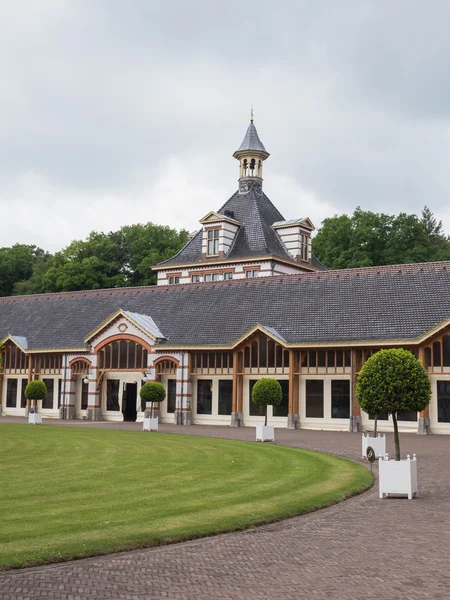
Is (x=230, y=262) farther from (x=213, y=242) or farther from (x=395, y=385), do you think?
(x=395, y=385)

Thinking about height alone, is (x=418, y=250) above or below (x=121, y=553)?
above

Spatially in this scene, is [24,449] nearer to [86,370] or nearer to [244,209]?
[86,370]

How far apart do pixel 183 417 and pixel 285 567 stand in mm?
34713

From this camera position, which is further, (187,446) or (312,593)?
(187,446)

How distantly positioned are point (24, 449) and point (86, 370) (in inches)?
991

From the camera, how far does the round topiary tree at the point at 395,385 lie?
19484 mm

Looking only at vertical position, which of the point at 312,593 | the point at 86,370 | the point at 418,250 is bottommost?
the point at 312,593

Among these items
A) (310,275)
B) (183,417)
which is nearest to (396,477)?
(183,417)

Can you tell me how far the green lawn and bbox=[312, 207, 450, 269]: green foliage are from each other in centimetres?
4906

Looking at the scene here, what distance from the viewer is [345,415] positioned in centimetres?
4000

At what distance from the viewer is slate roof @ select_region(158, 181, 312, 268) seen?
189 ft

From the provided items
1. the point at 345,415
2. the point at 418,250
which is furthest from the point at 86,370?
the point at 418,250

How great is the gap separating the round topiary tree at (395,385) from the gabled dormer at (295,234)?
3865 cm

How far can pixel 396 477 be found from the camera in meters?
16.3
